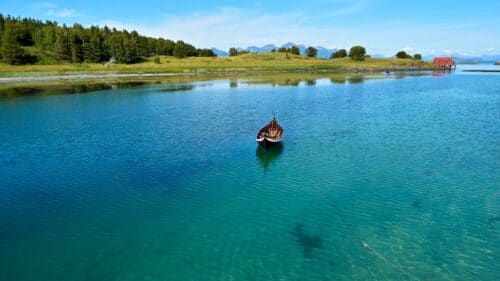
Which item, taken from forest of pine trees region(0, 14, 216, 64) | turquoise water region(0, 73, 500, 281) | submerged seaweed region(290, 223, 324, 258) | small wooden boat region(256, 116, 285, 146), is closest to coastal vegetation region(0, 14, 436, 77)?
forest of pine trees region(0, 14, 216, 64)

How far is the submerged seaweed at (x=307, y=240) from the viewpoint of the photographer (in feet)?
51.4

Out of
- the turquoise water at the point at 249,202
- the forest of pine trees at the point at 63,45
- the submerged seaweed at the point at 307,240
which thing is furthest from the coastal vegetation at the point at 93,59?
the submerged seaweed at the point at 307,240

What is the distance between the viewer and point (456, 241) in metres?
16.2

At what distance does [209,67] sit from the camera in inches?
6171

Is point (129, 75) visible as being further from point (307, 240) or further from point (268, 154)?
point (307, 240)

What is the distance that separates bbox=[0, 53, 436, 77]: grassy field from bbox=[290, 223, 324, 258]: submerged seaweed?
133 metres

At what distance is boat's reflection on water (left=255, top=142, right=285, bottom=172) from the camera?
27625 mm

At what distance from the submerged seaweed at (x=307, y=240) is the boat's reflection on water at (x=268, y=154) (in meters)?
9.34

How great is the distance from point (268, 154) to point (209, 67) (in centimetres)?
13364

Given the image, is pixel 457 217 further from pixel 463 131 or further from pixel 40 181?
pixel 40 181

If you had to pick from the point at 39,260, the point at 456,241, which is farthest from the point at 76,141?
the point at 456,241

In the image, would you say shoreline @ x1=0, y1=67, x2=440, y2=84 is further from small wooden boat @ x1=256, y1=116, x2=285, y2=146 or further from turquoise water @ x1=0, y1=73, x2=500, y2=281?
small wooden boat @ x1=256, y1=116, x2=285, y2=146

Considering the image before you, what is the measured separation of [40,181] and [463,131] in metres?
41.9

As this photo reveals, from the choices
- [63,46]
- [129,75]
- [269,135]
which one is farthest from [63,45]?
[269,135]
